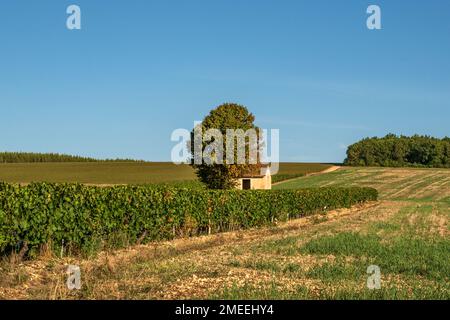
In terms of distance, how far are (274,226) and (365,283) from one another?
76.5ft

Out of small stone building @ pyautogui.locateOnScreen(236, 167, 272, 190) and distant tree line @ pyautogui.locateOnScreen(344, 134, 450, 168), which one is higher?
distant tree line @ pyautogui.locateOnScreen(344, 134, 450, 168)

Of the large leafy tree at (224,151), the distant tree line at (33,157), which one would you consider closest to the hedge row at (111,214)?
the large leafy tree at (224,151)

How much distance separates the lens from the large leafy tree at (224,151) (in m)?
67.3

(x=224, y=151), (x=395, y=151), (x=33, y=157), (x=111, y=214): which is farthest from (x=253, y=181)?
(x=395, y=151)

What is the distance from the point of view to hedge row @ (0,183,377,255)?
17797 millimetres

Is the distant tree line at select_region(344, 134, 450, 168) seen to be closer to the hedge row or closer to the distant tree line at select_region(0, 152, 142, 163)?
the distant tree line at select_region(0, 152, 142, 163)

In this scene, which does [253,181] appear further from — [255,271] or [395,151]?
[395,151]

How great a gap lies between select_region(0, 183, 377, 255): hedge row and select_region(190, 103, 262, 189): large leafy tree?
101 feet

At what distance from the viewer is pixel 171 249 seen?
2183cm

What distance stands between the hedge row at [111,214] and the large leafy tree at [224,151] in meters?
30.8

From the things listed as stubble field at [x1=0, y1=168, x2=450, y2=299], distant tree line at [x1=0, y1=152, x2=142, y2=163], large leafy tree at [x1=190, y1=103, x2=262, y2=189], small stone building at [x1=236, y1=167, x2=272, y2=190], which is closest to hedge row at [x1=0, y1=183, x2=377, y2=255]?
stubble field at [x1=0, y1=168, x2=450, y2=299]

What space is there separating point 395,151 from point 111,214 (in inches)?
5164

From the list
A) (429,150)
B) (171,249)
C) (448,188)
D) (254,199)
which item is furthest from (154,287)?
(429,150)

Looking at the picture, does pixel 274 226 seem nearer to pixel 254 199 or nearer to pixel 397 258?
pixel 254 199
